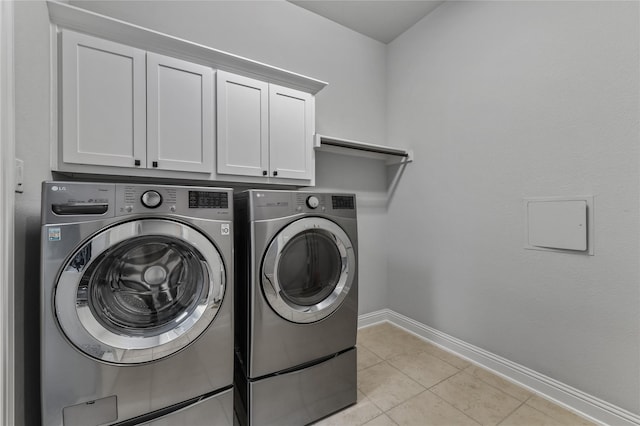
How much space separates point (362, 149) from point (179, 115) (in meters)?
1.39

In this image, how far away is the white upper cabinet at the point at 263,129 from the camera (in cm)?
165

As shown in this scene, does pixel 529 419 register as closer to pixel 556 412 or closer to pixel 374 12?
pixel 556 412

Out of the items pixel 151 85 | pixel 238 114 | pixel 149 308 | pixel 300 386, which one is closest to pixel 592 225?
pixel 300 386

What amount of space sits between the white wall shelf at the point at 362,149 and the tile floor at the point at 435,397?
1.67m

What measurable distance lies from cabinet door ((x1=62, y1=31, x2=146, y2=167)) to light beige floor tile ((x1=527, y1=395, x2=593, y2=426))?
261 centimetres

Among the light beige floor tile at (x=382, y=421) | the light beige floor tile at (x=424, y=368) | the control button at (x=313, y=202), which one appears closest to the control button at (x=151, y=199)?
the control button at (x=313, y=202)

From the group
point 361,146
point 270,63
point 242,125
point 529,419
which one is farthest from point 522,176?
point 270,63

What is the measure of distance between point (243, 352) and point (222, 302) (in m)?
0.34

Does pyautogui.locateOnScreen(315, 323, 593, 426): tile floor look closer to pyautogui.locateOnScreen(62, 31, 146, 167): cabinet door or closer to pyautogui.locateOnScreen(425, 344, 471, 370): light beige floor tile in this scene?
pyautogui.locateOnScreen(425, 344, 471, 370): light beige floor tile

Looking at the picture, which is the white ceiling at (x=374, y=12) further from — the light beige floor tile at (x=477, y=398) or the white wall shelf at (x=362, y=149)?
the light beige floor tile at (x=477, y=398)

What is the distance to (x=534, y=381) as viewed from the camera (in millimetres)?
1684

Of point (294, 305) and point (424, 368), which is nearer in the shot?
point (294, 305)

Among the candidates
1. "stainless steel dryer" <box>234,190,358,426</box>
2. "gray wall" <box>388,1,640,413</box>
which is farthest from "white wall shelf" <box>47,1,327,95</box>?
"gray wall" <box>388,1,640,413</box>

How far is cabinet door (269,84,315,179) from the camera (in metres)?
1.83
